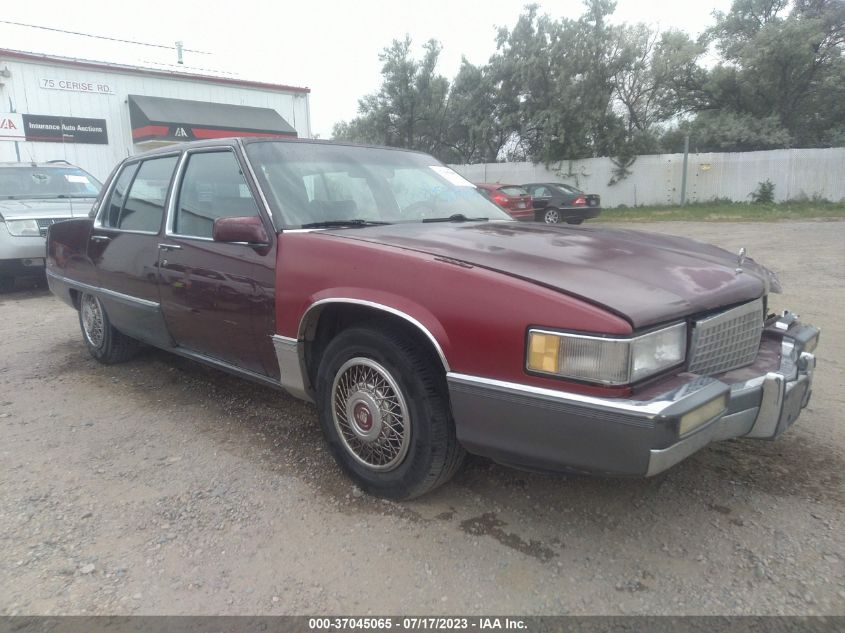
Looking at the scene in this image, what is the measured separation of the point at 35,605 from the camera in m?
2.07

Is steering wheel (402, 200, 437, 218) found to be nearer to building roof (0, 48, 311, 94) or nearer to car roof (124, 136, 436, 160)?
car roof (124, 136, 436, 160)

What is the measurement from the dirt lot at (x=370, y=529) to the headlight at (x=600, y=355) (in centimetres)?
77

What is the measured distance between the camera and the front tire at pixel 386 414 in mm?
2408

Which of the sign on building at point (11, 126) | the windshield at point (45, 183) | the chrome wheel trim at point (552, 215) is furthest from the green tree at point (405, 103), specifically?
the windshield at point (45, 183)

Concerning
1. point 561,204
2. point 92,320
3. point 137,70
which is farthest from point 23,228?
point 561,204

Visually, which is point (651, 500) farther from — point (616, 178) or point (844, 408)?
point (616, 178)

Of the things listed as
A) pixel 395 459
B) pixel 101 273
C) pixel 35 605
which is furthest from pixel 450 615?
pixel 101 273

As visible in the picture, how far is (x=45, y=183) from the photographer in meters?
8.68

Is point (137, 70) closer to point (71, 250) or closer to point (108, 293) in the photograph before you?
point (71, 250)

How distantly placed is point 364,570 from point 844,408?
119 inches

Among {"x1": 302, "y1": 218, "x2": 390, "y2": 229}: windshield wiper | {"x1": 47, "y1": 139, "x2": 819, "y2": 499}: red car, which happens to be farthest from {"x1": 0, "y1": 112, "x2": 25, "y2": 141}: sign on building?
{"x1": 302, "y1": 218, "x2": 390, "y2": 229}: windshield wiper

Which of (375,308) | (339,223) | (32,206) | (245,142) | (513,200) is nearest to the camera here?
(375,308)

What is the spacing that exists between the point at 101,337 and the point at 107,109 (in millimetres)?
15726

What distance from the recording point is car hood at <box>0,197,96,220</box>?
292 inches
